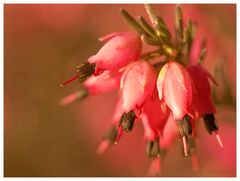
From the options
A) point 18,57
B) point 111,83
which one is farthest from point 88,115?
point 111,83

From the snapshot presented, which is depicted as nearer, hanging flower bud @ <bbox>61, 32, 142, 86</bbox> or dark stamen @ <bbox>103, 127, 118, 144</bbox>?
hanging flower bud @ <bbox>61, 32, 142, 86</bbox>

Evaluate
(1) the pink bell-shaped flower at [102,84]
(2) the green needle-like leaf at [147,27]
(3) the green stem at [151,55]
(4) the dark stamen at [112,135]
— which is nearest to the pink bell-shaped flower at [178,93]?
(3) the green stem at [151,55]

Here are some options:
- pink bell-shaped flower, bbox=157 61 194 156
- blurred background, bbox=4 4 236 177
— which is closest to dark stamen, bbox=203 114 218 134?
pink bell-shaped flower, bbox=157 61 194 156

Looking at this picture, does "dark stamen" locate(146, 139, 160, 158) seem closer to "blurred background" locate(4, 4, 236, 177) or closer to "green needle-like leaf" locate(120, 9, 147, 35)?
"green needle-like leaf" locate(120, 9, 147, 35)

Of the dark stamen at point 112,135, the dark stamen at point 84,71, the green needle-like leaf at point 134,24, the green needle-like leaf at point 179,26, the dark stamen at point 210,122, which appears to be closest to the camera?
the dark stamen at point 84,71

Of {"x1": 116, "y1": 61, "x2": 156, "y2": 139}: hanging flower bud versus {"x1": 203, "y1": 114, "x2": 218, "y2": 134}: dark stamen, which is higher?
{"x1": 116, "y1": 61, "x2": 156, "y2": 139}: hanging flower bud

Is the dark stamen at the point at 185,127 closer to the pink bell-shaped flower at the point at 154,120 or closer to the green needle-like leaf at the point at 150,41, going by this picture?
the pink bell-shaped flower at the point at 154,120

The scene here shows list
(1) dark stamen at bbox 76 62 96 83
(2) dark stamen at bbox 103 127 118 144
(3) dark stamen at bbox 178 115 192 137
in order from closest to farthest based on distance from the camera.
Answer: (3) dark stamen at bbox 178 115 192 137, (1) dark stamen at bbox 76 62 96 83, (2) dark stamen at bbox 103 127 118 144

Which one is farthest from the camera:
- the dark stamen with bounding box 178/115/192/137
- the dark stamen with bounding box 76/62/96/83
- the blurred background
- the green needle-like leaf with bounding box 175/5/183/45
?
the blurred background
